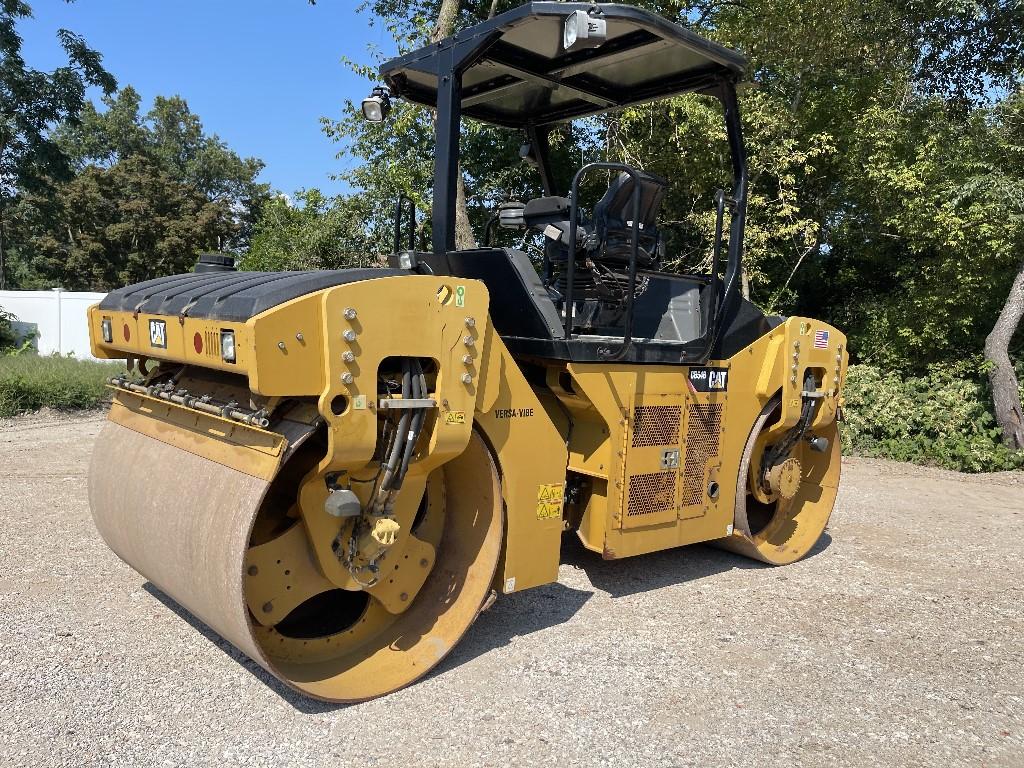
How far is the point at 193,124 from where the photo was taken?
142 ft

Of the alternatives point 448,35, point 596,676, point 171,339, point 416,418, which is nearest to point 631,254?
point 416,418

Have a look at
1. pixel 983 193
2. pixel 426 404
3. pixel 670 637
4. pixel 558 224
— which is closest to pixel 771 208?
pixel 983 193

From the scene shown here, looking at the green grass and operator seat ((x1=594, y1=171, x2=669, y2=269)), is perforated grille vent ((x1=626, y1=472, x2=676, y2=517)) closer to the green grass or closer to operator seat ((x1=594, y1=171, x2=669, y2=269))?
operator seat ((x1=594, y1=171, x2=669, y2=269))

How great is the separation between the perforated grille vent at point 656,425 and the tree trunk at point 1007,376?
7079mm

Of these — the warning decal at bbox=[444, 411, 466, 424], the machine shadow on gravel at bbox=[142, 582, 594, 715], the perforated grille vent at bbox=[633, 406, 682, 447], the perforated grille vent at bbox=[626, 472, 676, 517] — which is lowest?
the machine shadow on gravel at bbox=[142, 582, 594, 715]

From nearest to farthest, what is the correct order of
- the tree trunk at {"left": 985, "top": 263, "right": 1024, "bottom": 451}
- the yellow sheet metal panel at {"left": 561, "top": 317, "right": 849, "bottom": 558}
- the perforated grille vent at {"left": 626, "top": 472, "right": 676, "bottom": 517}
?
the yellow sheet metal panel at {"left": 561, "top": 317, "right": 849, "bottom": 558}, the perforated grille vent at {"left": 626, "top": 472, "right": 676, "bottom": 517}, the tree trunk at {"left": 985, "top": 263, "right": 1024, "bottom": 451}

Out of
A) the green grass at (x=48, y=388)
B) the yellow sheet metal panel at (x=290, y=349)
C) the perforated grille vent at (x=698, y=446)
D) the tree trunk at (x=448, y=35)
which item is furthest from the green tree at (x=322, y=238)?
the yellow sheet metal panel at (x=290, y=349)

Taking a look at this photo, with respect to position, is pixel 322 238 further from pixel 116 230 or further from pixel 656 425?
pixel 116 230

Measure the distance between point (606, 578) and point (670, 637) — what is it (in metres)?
0.83

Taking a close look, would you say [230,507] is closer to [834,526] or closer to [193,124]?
[834,526]

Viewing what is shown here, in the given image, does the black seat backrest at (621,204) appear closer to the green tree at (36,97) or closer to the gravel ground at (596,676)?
the gravel ground at (596,676)

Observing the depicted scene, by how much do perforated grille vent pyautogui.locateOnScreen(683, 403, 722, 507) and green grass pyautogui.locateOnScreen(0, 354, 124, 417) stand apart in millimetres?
8551

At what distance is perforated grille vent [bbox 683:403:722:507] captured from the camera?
14.1ft

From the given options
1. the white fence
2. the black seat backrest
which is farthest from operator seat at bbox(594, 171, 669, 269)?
the white fence
